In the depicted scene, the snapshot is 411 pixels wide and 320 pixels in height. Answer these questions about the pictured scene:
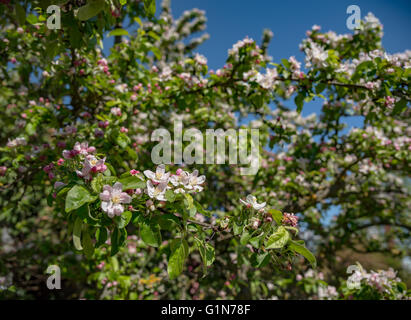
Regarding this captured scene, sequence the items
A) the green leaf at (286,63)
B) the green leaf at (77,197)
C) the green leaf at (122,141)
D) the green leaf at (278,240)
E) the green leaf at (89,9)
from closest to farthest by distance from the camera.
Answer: the green leaf at (77,197)
the green leaf at (278,240)
the green leaf at (89,9)
the green leaf at (122,141)
the green leaf at (286,63)

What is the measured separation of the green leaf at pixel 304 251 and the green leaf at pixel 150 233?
50 centimetres

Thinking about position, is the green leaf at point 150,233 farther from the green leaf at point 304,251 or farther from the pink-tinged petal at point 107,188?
the green leaf at point 304,251

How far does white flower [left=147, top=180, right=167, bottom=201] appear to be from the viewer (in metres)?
1.01

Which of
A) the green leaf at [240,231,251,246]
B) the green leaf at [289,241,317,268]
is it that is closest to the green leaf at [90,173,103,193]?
the green leaf at [240,231,251,246]

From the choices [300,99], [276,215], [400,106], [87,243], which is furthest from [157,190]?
[400,106]

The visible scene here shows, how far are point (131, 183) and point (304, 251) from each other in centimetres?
68

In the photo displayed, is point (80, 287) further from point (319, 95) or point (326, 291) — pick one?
point (319, 95)

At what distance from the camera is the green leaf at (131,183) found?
989 mm

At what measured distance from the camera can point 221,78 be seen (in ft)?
7.52

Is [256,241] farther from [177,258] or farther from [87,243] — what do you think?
[87,243]

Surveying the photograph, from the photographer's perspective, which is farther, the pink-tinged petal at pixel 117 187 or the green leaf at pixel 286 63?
the green leaf at pixel 286 63

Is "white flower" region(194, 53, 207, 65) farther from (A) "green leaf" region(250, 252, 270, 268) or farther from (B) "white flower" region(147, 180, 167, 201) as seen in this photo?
(A) "green leaf" region(250, 252, 270, 268)

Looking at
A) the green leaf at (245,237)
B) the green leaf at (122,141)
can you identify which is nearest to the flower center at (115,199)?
the green leaf at (245,237)
